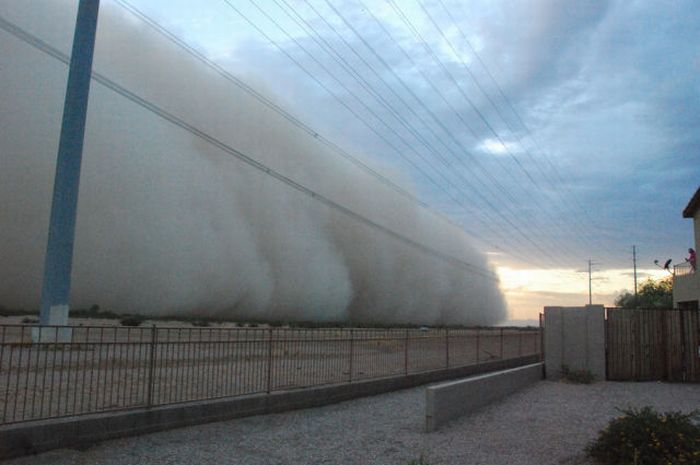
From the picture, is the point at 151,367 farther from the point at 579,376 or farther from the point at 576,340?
the point at 576,340

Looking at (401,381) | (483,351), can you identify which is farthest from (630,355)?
(401,381)

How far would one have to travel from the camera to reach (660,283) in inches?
4099

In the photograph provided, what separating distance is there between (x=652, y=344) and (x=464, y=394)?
10.5 metres

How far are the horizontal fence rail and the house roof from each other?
12.1 metres

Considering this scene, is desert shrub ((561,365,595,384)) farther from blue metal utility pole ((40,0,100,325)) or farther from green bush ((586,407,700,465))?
blue metal utility pole ((40,0,100,325))

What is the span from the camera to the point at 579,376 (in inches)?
762

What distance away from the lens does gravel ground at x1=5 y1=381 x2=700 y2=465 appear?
8.40 metres

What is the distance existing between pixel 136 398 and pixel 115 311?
6326cm

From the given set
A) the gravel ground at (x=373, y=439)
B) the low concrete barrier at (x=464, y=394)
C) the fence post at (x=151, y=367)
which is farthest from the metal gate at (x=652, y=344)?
the fence post at (x=151, y=367)

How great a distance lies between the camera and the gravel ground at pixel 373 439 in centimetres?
840

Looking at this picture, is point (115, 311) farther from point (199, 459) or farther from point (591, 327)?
point (199, 459)

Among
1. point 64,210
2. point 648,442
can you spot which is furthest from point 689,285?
point 64,210

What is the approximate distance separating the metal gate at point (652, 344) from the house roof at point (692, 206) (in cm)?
757

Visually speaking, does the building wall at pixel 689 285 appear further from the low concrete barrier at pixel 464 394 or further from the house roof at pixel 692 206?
the low concrete barrier at pixel 464 394
